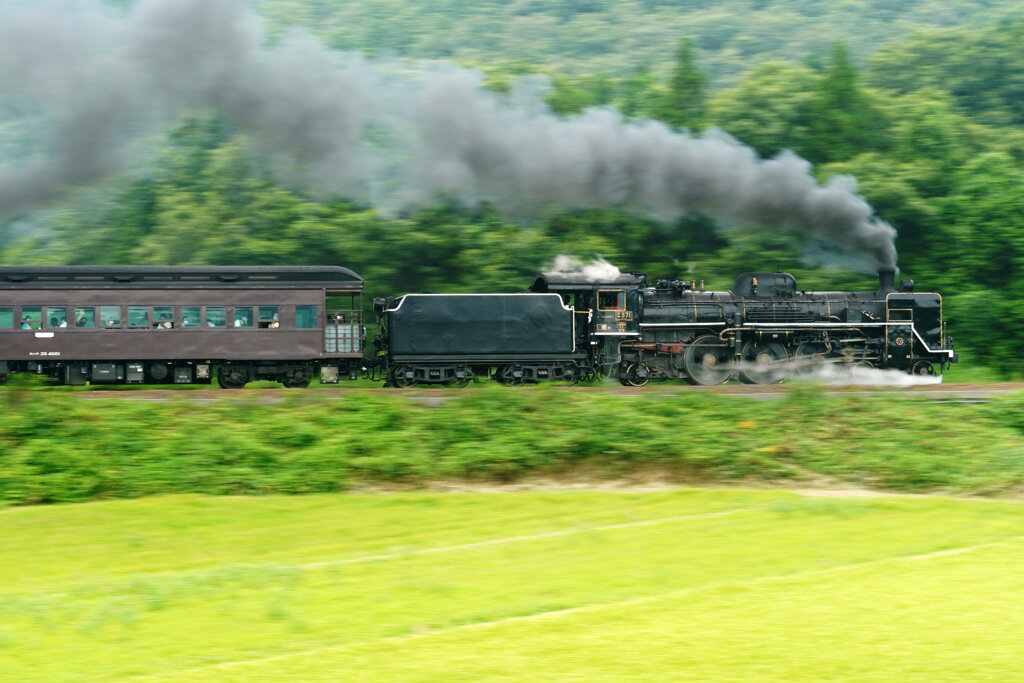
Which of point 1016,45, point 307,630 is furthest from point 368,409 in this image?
point 1016,45

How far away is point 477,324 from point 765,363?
23.4ft

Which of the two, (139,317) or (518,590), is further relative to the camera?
(139,317)

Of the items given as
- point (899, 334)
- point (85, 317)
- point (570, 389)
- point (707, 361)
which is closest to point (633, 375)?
point (707, 361)

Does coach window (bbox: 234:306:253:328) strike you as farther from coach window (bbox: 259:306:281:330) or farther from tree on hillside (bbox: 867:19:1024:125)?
tree on hillside (bbox: 867:19:1024:125)

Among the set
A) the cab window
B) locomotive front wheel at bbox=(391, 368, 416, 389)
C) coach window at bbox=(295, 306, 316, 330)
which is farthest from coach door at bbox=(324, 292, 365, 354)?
the cab window

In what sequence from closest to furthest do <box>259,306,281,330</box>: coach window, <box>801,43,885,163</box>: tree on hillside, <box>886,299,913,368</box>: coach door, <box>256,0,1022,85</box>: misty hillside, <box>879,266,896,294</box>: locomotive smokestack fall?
<box>259,306,281,330</box>: coach window, <box>886,299,913,368</box>: coach door, <box>879,266,896,294</box>: locomotive smokestack, <box>801,43,885,163</box>: tree on hillside, <box>256,0,1022,85</box>: misty hillside

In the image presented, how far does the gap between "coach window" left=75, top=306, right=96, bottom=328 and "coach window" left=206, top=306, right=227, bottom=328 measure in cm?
246

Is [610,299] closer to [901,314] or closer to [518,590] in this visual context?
[901,314]

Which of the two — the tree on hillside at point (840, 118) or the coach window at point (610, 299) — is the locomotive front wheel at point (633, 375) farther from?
the tree on hillside at point (840, 118)

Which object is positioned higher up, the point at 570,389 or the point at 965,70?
the point at 965,70

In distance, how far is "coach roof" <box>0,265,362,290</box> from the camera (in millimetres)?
23766

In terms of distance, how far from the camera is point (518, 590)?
7.54 m

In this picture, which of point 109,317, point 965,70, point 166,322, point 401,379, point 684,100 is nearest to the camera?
point 109,317

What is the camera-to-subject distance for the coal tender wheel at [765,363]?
2588cm
